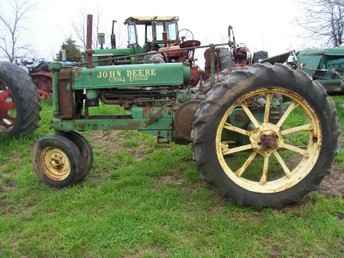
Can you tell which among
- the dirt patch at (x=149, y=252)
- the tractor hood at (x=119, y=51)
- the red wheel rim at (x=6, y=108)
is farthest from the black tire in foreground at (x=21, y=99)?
the tractor hood at (x=119, y=51)

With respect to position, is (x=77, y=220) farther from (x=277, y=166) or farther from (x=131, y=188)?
(x=277, y=166)

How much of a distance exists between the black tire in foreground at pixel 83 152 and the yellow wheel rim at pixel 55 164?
0.54ft

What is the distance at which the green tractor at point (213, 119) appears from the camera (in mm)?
4254

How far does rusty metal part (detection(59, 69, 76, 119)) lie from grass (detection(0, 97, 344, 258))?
0.77 metres

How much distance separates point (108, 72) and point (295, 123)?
3.64 meters

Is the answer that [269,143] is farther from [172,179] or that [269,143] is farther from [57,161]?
[57,161]

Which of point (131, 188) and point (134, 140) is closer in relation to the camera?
point (131, 188)

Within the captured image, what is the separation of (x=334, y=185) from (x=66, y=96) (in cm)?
294

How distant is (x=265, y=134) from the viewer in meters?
4.43

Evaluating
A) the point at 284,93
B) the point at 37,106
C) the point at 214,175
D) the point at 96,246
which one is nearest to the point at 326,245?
the point at 214,175

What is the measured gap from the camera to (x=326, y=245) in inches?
147

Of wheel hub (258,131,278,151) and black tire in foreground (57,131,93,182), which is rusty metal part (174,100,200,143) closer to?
wheel hub (258,131,278,151)

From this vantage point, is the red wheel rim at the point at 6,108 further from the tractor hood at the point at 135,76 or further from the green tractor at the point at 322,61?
the green tractor at the point at 322,61

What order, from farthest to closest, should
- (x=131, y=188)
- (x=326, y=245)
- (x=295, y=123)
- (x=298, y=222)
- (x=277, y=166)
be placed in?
(x=295, y=123)
(x=277, y=166)
(x=131, y=188)
(x=298, y=222)
(x=326, y=245)
